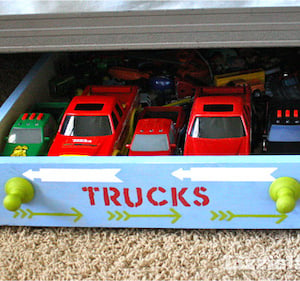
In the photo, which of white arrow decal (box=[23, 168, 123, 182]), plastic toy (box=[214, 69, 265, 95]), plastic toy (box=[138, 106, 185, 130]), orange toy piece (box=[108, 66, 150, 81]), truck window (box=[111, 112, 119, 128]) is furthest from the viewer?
orange toy piece (box=[108, 66, 150, 81])

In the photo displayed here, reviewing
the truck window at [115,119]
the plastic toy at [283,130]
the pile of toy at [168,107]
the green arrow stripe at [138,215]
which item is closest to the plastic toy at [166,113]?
the pile of toy at [168,107]

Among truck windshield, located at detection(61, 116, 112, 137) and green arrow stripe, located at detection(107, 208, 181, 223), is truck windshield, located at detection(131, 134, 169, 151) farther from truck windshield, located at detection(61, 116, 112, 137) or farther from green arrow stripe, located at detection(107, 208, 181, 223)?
green arrow stripe, located at detection(107, 208, 181, 223)

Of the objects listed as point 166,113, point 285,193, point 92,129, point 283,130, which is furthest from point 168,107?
point 285,193

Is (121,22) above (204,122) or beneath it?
above

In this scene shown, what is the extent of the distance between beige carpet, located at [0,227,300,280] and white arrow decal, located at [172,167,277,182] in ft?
0.67

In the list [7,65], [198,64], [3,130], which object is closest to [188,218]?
[3,130]

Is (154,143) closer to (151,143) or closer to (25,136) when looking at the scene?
(151,143)

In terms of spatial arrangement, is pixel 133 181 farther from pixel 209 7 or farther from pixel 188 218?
pixel 209 7

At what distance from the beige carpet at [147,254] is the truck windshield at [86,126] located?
353 millimetres

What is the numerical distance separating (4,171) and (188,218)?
52 centimetres

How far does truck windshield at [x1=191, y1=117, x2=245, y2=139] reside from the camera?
1.38 meters

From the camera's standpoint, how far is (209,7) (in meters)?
1.09

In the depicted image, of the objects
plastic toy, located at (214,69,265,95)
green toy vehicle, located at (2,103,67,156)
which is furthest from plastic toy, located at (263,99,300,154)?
green toy vehicle, located at (2,103,67,156)

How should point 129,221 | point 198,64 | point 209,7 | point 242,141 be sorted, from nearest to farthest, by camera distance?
point 209,7 < point 129,221 < point 242,141 < point 198,64
